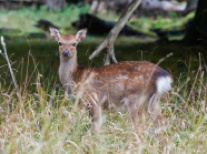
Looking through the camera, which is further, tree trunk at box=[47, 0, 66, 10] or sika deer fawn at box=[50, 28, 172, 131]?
tree trunk at box=[47, 0, 66, 10]

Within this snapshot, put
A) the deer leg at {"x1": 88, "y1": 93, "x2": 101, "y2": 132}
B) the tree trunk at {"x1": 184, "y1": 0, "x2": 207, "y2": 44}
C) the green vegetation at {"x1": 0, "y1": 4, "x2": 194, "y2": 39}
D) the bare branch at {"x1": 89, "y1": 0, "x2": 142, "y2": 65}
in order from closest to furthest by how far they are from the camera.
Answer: the deer leg at {"x1": 88, "y1": 93, "x2": 101, "y2": 132}, the bare branch at {"x1": 89, "y1": 0, "x2": 142, "y2": 65}, the tree trunk at {"x1": 184, "y1": 0, "x2": 207, "y2": 44}, the green vegetation at {"x1": 0, "y1": 4, "x2": 194, "y2": 39}

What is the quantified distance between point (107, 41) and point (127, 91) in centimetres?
158

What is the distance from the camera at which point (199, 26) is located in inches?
411

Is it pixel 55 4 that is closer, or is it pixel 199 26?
pixel 199 26

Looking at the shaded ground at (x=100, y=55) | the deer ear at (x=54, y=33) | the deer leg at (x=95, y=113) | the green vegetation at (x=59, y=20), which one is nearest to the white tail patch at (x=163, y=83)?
the deer leg at (x=95, y=113)

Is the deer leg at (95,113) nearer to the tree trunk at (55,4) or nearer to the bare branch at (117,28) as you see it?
the bare branch at (117,28)

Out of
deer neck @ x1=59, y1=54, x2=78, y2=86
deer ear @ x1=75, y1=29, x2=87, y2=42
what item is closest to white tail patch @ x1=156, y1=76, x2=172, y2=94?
deer neck @ x1=59, y1=54, x2=78, y2=86

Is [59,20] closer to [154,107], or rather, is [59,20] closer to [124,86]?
[124,86]

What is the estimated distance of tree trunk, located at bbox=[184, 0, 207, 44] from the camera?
10.2m

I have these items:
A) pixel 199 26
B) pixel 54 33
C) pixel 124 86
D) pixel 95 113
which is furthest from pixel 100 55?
pixel 95 113

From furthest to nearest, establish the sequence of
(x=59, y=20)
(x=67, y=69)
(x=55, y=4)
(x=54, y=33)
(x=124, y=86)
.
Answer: (x=55, y=4)
(x=59, y=20)
(x=54, y=33)
(x=67, y=69)
(x=124, y=86)

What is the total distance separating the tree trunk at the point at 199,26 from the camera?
1018cm

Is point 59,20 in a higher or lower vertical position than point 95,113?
lower

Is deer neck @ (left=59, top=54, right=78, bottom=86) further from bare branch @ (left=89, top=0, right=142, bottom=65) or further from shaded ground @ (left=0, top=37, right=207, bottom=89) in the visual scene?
shaded ground @ (left=0, top=37, right=207, bottom=89)
